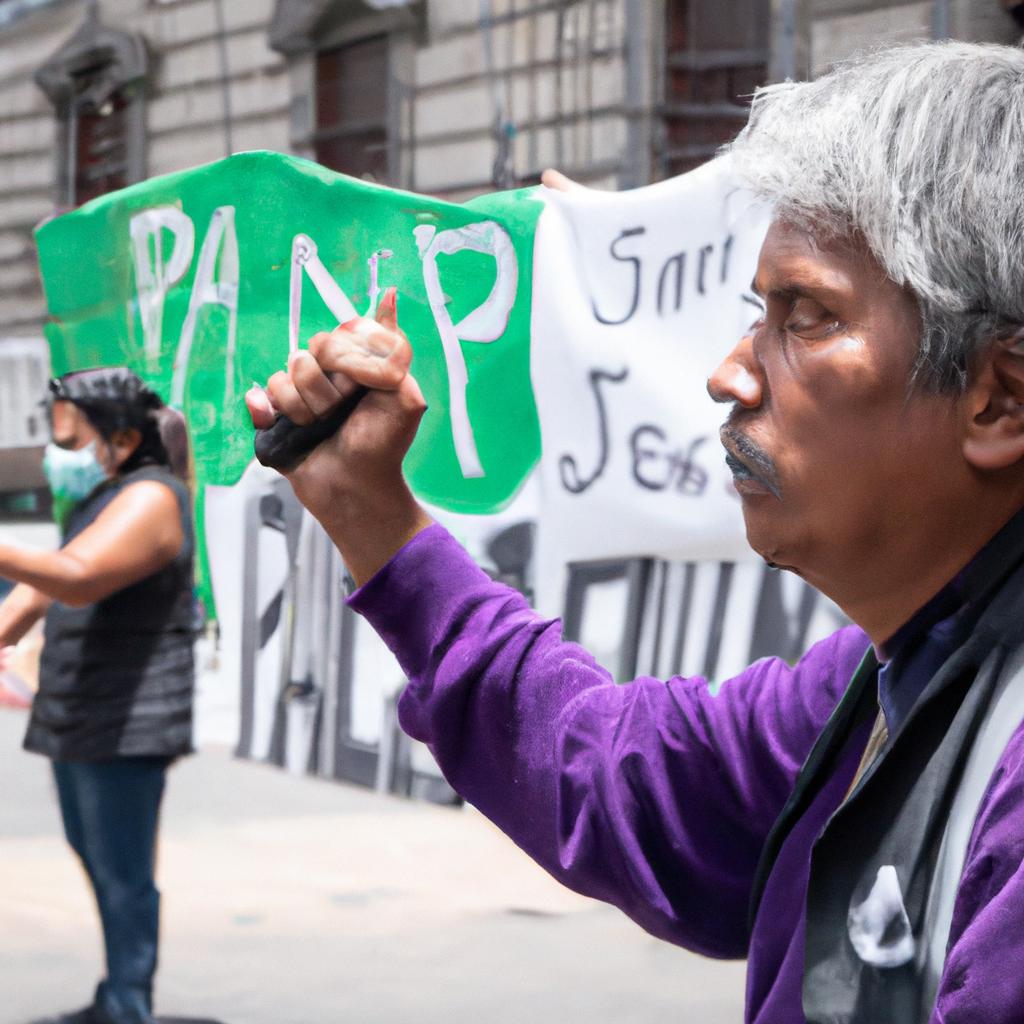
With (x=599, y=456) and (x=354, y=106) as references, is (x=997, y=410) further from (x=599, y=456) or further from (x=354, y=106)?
(x=354, y=106)

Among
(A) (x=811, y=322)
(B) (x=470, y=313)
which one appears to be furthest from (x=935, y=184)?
(B) (x=470, y=313)

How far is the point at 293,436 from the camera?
116 centimetres

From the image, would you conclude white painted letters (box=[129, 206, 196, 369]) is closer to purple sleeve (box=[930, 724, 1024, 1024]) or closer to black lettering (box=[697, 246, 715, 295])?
black lettering (box=[697, 246, 715, 295])

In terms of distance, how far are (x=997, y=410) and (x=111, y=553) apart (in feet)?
8.30

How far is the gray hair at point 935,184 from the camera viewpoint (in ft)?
3.13

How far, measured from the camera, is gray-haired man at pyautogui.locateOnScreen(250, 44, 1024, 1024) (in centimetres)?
90

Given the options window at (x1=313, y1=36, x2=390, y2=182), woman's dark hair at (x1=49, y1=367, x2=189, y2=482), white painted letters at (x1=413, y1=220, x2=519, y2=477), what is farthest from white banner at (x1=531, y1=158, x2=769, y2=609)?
window at (x1=313, y1=36, x2=390, y2=182)

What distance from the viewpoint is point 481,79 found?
767cm

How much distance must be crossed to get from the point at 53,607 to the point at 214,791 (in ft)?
9.46

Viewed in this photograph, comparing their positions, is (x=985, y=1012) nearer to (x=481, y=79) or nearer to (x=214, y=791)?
(x=214, y=791)

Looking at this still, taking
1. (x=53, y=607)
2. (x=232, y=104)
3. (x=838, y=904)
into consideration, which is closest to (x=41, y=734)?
(x=53, y=607)

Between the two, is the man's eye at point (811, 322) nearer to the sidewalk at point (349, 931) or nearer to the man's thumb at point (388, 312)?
the man's thumb at point (388, 312)

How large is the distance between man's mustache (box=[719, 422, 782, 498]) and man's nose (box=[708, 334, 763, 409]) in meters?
0.02

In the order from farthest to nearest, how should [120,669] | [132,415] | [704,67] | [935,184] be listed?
[704,67], [132,415], [120,669], [935,184]
